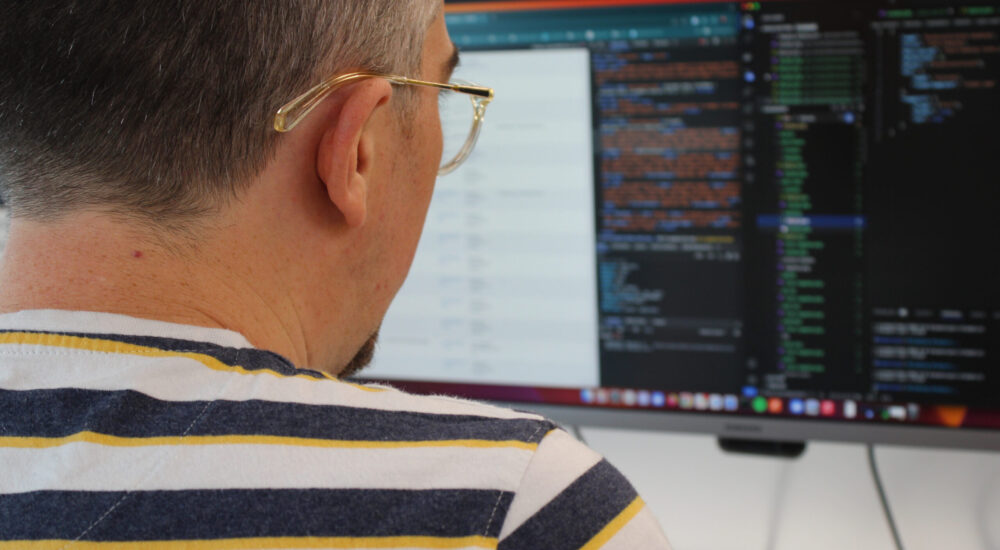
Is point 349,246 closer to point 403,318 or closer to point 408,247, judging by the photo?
point 408,247

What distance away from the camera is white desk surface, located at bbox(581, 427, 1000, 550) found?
0.78 meters

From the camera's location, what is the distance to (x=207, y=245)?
419 mm

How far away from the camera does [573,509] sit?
37 cm

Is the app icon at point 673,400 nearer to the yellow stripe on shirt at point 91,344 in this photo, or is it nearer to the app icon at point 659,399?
the app icon at point 659,399

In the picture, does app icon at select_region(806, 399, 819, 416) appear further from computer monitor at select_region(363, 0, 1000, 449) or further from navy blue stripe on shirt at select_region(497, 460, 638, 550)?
navy blue stripe on shirt at select_region(497, 460, 638, 550)

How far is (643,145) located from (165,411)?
0.55 metres

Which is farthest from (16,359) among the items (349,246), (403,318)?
(403,318)

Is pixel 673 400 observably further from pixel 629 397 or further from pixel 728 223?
pixel 728 223

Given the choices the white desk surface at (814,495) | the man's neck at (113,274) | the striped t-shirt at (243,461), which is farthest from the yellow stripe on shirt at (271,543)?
the white desk surface at (814,495)

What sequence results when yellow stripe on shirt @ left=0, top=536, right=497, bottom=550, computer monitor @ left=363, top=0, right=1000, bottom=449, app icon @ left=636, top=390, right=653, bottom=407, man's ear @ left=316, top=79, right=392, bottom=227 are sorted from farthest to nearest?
app icon @ left=636, top=390, right=653, bottom=407
computer monitor @ left=363, top=0, right=1000, bottom=449
man's ear @ left=316, top=79, right=392, bottom=227
yellow stripe on shirt @ left=0, top=536, right=497, bottom=550

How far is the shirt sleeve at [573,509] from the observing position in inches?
14.2

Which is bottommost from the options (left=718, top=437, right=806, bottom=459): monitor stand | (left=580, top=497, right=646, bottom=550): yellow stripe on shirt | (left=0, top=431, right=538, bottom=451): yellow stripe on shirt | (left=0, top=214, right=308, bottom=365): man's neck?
(left=718, top=437, right=806, bottom=459): monitor stand

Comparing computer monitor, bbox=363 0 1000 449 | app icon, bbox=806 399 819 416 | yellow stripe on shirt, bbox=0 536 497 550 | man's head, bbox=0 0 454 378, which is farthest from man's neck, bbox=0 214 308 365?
app icon, bbox=806 399 819 416

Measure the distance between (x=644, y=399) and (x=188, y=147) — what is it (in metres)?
0.55
